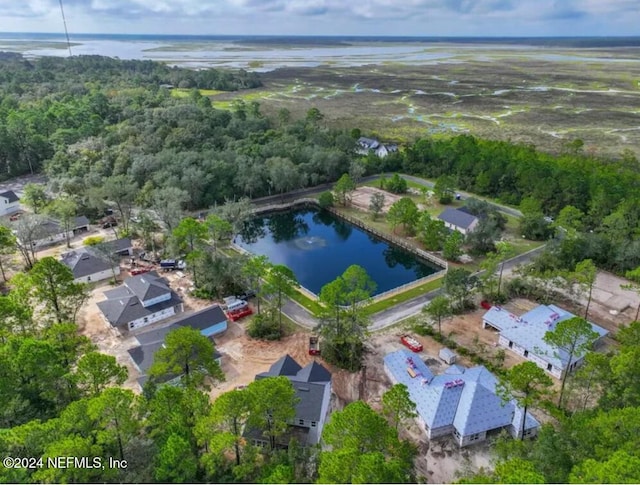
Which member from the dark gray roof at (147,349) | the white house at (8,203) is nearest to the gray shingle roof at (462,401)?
the dark gray roof at (147,349)

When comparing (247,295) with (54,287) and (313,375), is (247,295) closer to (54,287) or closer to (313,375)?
(313,375)

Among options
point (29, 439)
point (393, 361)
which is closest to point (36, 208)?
point (29, 439)

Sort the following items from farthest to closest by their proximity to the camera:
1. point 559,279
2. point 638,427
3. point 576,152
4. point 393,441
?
1. point 576,152
2. point 559,279
3. point 393,441
4. point 638,427

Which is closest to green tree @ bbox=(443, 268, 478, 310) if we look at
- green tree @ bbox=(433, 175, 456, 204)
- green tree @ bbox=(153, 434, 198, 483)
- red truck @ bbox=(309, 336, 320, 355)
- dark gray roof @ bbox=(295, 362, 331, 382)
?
red truck @ bbox=(309, 336, 320, 355)

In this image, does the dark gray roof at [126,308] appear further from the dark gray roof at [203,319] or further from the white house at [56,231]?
the white house at [56,231]

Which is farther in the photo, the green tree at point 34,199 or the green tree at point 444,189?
the green tree at point 444,189

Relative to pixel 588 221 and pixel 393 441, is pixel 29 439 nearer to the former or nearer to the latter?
pixel 393 441
